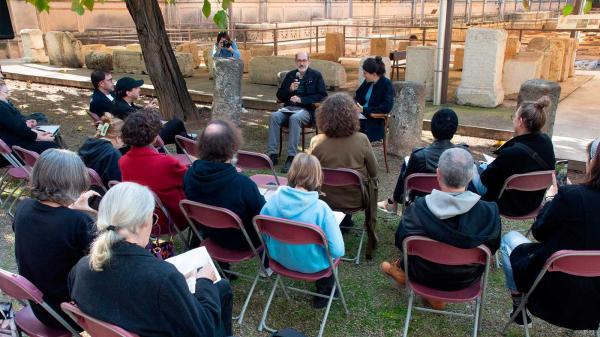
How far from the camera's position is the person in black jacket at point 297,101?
6137 mm

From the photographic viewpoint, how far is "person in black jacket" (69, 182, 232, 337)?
179 cm

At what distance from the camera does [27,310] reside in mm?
2592

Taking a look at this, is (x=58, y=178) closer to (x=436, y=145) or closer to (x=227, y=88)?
(x=436, y=145)

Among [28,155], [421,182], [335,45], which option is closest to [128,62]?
[335,45]

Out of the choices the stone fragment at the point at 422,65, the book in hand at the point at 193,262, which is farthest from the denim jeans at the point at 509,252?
the stone fragment at the point at 422,65

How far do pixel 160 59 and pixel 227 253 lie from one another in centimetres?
542

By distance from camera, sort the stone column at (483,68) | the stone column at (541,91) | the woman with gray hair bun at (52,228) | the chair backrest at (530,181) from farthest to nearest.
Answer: the stone column at (483,68), the stone column at (541,91), the chair backrest at (530,181), the woman with gray hair bun at (52,228)

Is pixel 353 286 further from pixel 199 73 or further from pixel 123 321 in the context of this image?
pixel 199 73

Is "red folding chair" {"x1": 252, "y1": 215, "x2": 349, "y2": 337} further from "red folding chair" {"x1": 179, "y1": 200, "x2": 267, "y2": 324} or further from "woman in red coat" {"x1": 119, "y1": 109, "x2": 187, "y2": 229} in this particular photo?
"woman in red coat" {"x1": 119, "y1": 109, "x2": 187, "y2": 229}

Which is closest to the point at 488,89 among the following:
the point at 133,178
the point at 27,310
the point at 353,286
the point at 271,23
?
the point at 353,286

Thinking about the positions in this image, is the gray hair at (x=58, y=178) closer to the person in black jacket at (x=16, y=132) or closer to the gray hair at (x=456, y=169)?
the gray hair at (x=456, y=169)

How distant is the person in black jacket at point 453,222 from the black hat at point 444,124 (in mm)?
989

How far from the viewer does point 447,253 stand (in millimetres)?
2588

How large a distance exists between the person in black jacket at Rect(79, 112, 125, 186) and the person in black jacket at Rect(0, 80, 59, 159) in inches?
51.5
